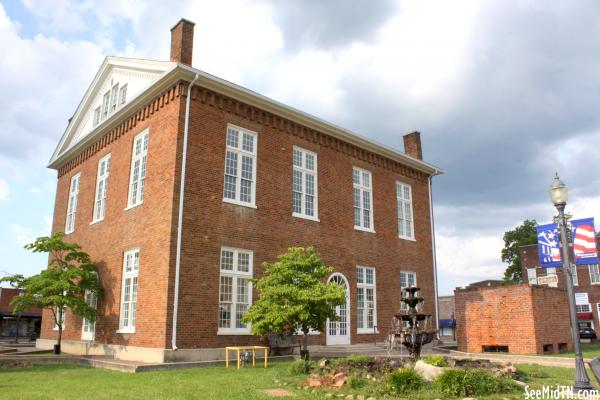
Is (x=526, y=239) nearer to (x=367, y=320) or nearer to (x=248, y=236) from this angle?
(x=367, y=320)

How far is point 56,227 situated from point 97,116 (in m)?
6.15

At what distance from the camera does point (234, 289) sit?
1698 cm

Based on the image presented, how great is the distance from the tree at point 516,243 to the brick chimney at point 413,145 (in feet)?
147

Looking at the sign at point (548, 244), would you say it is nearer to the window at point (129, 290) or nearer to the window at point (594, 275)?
the window at point (129, 290)

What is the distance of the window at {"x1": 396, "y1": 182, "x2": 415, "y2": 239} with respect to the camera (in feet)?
82.2

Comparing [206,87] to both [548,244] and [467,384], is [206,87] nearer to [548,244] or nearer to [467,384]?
[467,384]

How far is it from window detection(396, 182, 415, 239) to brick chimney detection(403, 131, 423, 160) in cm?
252

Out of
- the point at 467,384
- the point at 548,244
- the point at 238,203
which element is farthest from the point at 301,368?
the point at 548,244

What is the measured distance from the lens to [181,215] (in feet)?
52.4

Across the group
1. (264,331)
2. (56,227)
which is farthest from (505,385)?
(56,227)

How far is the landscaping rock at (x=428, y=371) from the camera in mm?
9797

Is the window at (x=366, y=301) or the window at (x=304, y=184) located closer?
the window at (x=304, y=184)

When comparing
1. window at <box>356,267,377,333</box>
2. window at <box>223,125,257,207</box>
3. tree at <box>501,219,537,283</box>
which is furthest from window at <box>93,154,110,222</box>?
tree at <box>501,219,537,283</box>

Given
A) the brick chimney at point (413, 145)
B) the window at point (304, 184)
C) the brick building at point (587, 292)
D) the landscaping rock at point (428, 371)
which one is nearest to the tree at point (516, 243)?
the brick building at point (587, 292)
